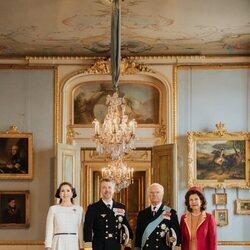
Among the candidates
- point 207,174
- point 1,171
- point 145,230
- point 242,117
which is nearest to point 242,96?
point 242,117

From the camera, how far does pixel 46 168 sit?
44.7ft

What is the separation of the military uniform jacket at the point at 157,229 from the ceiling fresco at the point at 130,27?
11.7ft

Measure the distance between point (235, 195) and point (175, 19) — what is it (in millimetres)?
4356

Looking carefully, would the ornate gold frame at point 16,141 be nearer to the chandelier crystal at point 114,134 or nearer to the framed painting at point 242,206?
the chandelier crystal at point 114,134

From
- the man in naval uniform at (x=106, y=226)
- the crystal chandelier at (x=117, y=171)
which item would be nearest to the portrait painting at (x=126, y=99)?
the crystal chandelier at (x=117, y=171)

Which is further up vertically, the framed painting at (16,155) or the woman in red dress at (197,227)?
the framed painting at (16,155)

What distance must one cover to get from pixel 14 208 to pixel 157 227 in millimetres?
6126

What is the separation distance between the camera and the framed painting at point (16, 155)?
532 inches

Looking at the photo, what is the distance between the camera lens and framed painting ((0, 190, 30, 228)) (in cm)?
1348

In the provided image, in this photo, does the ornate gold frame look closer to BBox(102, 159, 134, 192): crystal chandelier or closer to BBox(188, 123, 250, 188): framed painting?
BBox(102, 159, 134, 192): crystal chandelier

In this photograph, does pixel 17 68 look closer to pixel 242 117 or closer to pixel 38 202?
pixel 38 202

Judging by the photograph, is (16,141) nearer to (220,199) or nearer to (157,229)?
(220,199)

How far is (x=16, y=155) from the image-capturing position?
44.6ft

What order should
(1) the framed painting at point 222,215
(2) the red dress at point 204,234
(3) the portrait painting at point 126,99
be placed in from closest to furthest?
(2) the red dress at point 204,234 → (1) the framed painting at point 222,215 → (3) the portrait painting at point 126,99
